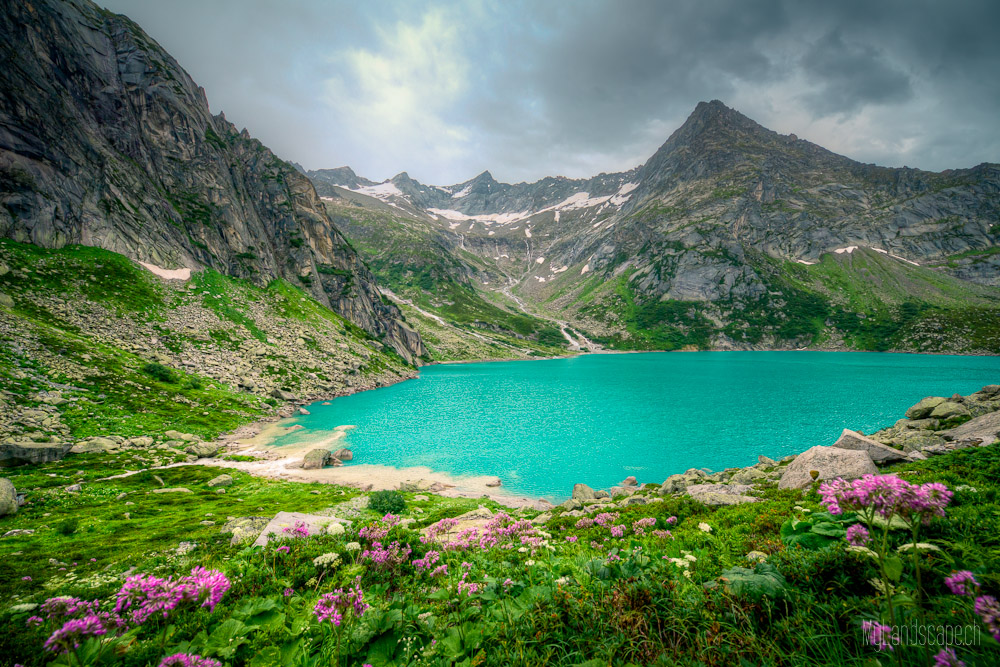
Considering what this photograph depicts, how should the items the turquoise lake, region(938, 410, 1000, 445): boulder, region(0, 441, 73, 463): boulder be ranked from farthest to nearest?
1. the turquoise lake
2. region(0, 441, 73, 463): boulder
3. region(938, 410, 1000, 445): boulder

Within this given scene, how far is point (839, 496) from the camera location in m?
3.66

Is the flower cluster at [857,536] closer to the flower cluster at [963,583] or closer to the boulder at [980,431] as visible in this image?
the flower cluster at [963,583]

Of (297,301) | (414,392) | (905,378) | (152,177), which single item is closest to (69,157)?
(152,177)

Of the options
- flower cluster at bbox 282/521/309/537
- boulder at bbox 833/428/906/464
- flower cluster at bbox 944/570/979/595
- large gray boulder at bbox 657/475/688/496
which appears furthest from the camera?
large gray boulder at bbox 657/475/688/496

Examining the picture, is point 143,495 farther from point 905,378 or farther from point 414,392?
point 905,378

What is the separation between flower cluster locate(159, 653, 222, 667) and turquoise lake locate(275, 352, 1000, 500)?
25.7 meters

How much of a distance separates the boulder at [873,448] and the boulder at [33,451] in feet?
144

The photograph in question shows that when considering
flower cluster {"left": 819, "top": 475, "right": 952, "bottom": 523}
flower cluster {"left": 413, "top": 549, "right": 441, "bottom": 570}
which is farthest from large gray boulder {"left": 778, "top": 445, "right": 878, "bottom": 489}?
flower cluster {"left": 413, "top": 549, "right": 441, "bottom": 570}

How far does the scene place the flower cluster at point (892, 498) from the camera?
318cm

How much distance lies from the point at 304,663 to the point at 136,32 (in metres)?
160

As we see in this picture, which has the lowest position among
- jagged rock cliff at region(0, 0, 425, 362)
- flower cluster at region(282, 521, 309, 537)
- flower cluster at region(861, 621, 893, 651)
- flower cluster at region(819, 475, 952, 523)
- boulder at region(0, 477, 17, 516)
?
boulder at region(0, 477, 17, 516)

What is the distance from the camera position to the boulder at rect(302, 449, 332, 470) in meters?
31.1

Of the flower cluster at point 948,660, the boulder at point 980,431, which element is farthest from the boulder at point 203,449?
the boulder at point 980,431

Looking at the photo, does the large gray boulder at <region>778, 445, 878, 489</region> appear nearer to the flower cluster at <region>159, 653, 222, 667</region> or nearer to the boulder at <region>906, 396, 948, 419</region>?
the boulder at <region>906, 396, 948, 419</region>
